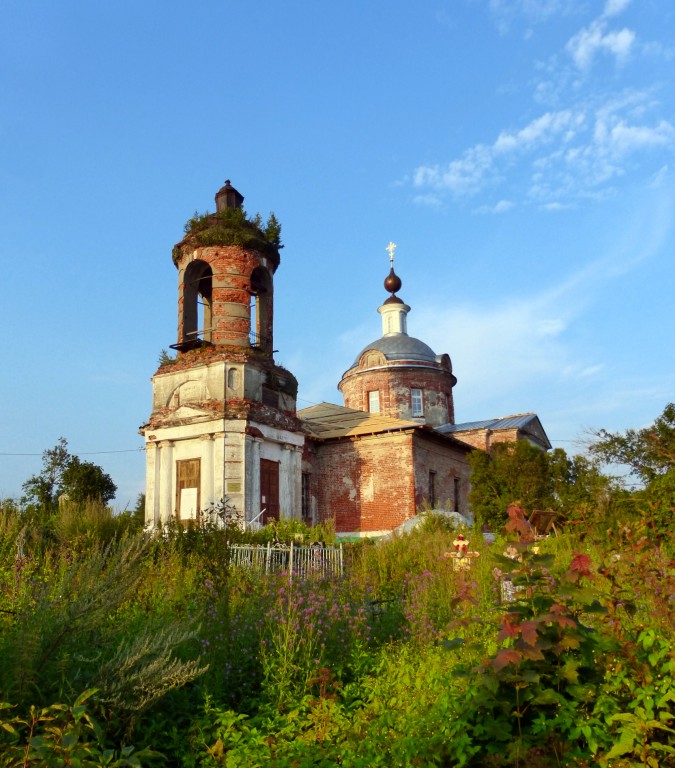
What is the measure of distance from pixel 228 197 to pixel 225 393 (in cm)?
718

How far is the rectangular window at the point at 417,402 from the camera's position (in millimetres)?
34781

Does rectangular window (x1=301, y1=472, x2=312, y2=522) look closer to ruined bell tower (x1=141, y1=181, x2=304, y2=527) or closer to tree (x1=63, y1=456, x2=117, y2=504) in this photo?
ruined bell tower (x1=141, y1=181, x2=304, y2=527)

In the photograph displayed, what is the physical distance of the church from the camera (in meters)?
21.5

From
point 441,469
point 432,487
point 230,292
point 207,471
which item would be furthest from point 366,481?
point 230,292

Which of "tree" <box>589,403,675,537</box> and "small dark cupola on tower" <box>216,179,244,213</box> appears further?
"small dark cupola on tower" <box>216,179,244,213</box>

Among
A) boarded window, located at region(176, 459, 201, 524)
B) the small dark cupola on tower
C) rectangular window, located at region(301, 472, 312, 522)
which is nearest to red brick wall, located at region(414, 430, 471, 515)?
rectangular window, located at region(301, 472, 312, 522)

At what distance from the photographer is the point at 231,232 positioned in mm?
22984

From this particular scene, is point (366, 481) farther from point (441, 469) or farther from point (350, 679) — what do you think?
point (350, 679)

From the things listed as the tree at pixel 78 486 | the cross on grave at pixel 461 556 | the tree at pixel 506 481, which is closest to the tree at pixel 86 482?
the tree at pixel 78 486

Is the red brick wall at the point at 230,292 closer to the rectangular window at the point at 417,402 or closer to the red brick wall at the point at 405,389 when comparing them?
the red brick wall at the point at 405,389

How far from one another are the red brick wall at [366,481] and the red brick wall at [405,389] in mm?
7502

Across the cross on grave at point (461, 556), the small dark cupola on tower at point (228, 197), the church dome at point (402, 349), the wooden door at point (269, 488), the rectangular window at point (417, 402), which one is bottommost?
the cross on grave at point (461, 556)

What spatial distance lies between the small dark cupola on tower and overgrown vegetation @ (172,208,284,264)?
2.07 feet

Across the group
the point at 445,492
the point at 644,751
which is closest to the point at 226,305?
the point at 445,492
